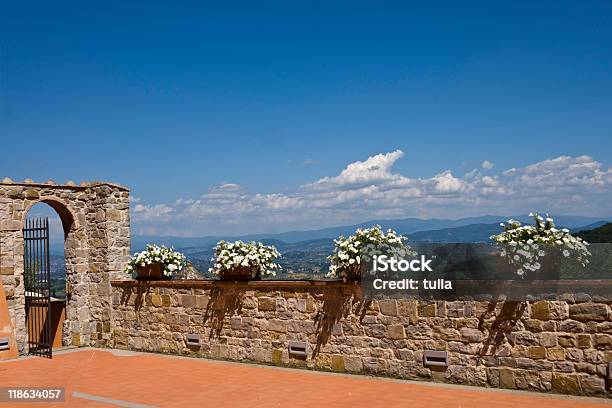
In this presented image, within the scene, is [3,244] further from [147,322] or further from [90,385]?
[90,385]

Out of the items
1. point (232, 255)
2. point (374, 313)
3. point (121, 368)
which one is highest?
point (232, 255)

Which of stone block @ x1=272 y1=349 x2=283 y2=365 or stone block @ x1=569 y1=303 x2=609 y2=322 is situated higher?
stone block @ x1=569 y1=303 x2=609 y2=322

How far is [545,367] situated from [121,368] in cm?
721

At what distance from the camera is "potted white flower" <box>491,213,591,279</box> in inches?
325

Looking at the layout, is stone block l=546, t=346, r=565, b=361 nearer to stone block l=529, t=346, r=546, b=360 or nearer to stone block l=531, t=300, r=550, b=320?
stone block l=529, t=346, r=546, b=360

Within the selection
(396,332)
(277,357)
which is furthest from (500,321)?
(277,357)

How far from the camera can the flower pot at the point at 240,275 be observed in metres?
11.4

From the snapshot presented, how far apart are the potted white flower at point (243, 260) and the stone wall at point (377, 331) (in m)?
0.26

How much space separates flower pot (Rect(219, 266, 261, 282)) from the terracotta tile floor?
1.54 meters

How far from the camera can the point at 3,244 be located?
41.2ft

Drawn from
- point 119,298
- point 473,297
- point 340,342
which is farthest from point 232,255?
point 473,297

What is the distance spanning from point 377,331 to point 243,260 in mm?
2931

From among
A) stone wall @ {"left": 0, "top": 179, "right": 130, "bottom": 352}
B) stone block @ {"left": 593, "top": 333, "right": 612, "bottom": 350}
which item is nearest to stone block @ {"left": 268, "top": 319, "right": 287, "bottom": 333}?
stone wall @ {"left": 0, "top": 179, "right": 130, "bottom": 352}

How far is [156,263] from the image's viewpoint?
42.6ft
